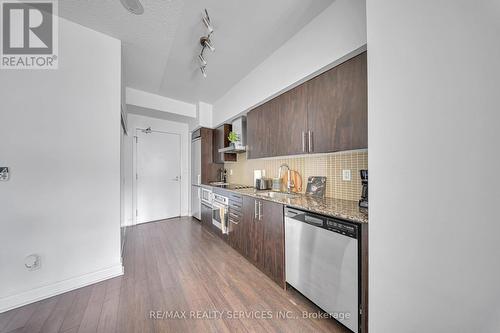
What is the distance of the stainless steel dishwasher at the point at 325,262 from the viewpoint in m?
1.15

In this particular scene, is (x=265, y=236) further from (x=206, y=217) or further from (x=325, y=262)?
(x=206, y=217)

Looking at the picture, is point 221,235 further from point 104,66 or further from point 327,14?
point 327,14

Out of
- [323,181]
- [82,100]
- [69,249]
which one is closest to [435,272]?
[323,181]

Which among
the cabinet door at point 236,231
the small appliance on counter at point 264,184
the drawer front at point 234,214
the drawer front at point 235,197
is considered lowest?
the cabinet door at point 236,231

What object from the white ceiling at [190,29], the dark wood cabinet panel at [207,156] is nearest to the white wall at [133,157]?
the dark wood cabinet panel at [207,156]

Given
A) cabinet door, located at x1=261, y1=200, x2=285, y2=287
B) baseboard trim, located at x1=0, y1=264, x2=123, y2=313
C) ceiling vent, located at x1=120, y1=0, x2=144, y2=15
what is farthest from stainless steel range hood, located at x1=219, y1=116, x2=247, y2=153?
baseboard trim, located at x1=0, y1=264, x2=123, y2=313

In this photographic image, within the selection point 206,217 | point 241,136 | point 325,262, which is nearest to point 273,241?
point 325,262

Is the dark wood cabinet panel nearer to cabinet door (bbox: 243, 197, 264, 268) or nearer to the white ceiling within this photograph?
the white ceiling

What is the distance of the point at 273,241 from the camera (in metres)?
1.81

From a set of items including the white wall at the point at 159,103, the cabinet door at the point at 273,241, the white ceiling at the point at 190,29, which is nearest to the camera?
the white ceiling at the point at 190,29

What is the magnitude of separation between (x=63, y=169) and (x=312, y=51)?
2681 mm

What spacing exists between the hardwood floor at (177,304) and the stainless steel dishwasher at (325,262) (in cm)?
19

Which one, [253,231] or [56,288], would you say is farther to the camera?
[253,231]

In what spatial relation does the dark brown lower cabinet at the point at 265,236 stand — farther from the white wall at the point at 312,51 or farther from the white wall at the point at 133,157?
the white wall at the point at 133,157
